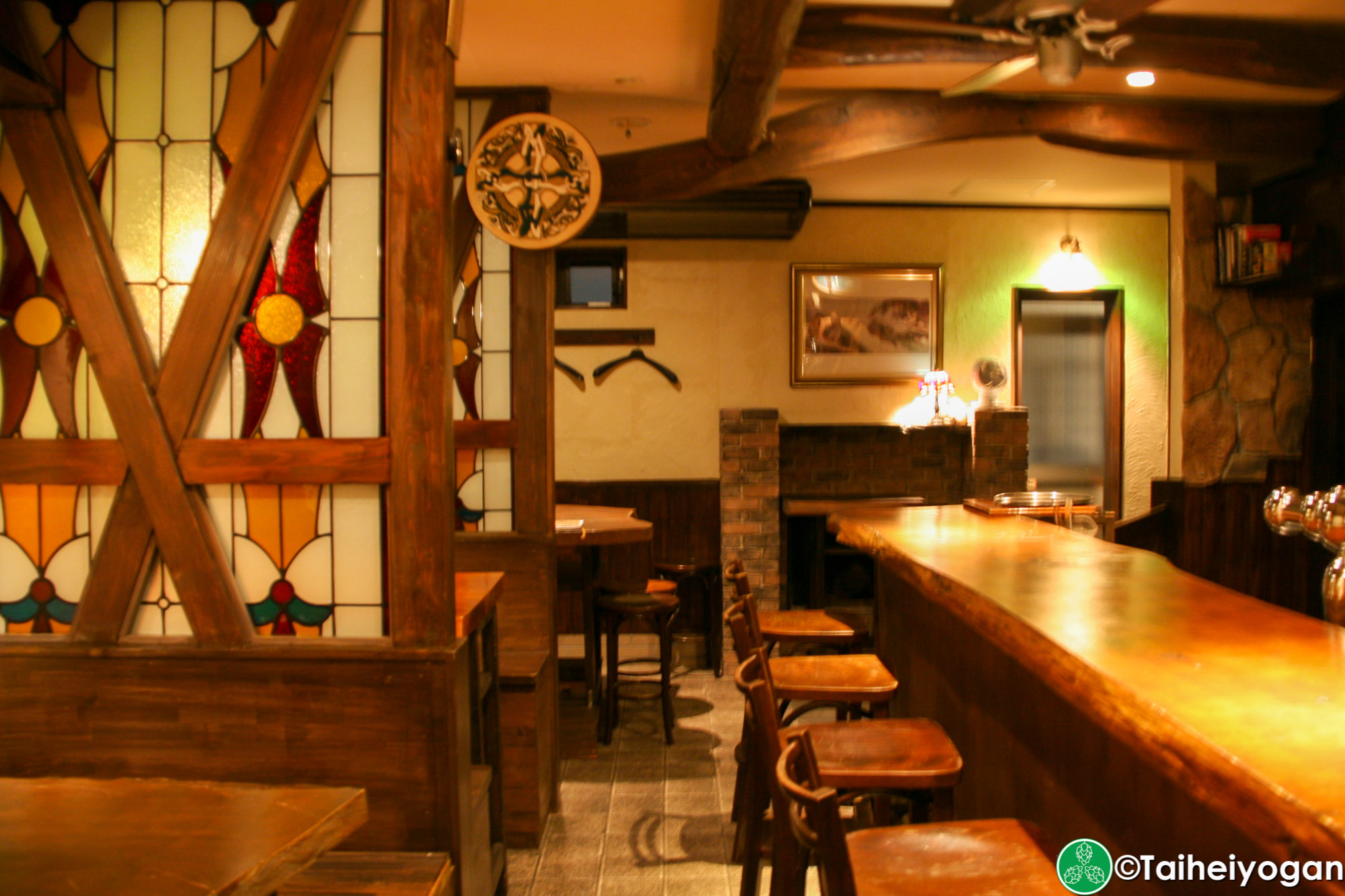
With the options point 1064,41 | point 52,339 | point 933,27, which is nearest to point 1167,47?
point 1064,41

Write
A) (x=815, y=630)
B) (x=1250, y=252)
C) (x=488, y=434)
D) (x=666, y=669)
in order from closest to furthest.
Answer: (x=815, y=630), (x=488, y=434), (x=666, y=669), (x=1250, y=252)

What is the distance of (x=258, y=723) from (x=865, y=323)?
16.6 ft

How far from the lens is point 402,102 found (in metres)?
2.02

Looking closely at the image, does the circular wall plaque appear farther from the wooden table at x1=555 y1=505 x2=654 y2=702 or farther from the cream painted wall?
the cream painted wall

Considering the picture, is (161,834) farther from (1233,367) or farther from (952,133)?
(1233,367)

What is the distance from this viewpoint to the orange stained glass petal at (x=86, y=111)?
210cm

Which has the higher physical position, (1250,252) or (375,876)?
(1250,252)

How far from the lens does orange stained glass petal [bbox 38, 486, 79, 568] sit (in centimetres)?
212

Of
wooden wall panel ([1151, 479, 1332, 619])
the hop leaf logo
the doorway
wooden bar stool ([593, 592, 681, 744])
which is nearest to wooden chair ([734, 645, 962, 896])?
the hop leaf logo

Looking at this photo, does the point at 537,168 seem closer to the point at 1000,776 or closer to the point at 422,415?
the point at 422,415

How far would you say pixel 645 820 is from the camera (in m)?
3.51

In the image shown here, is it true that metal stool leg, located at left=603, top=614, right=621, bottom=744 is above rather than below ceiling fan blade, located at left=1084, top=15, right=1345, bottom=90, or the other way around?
below

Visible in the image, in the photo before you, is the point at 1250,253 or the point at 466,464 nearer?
the point at 466,464

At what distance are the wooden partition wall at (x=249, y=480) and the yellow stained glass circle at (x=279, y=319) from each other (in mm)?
44
